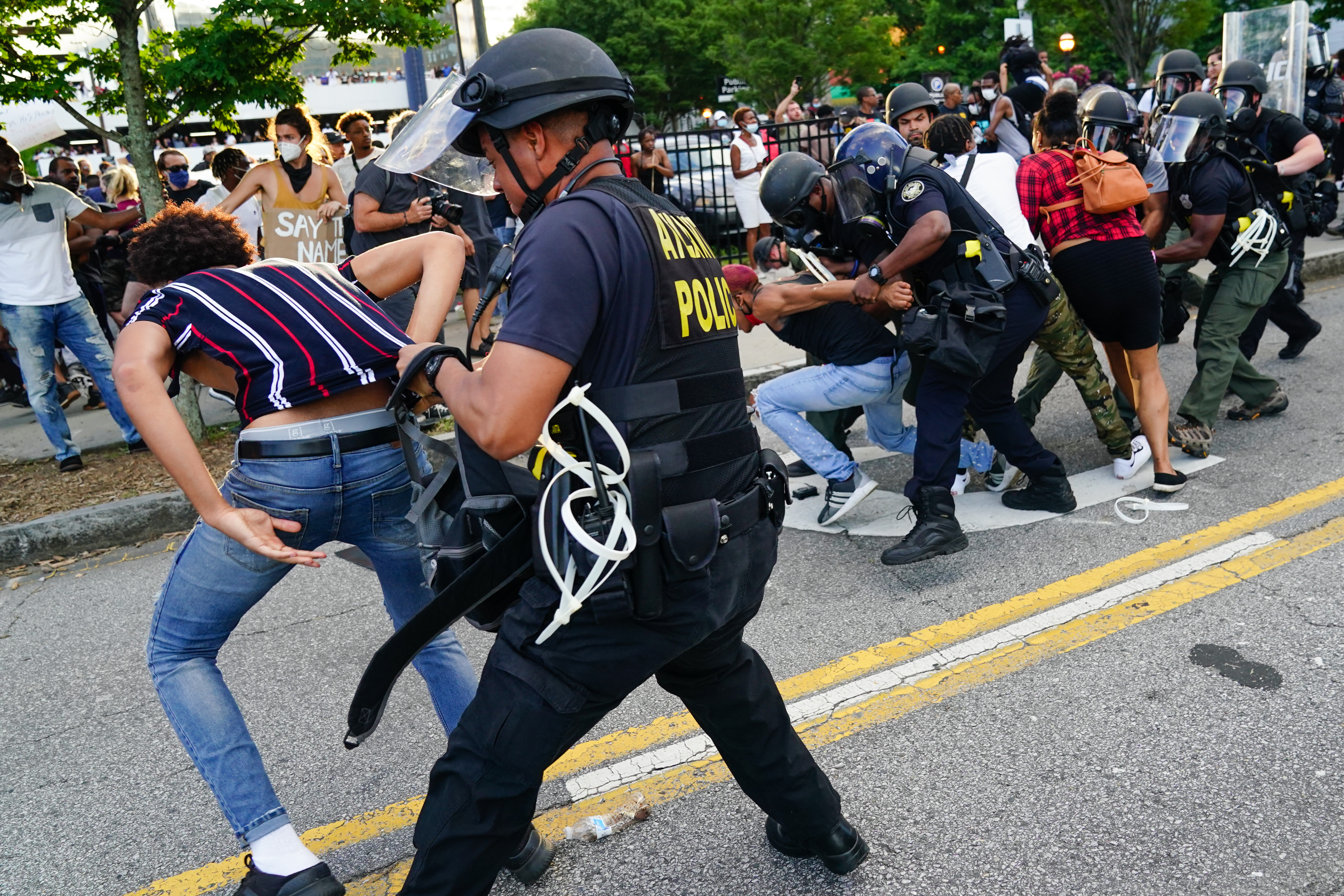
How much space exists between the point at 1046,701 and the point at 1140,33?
23.6 m

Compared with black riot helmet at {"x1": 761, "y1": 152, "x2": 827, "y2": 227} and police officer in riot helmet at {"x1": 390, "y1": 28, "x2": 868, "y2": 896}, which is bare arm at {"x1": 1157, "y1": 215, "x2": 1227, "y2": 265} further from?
police officer in riot helmet at {"x1": 390, "y1": 28, "x2": 868, "y2": 896}

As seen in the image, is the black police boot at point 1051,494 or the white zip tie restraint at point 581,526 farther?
the black police boot at point 1051,494

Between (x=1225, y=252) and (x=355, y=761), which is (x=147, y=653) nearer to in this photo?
(x=355, y=761)

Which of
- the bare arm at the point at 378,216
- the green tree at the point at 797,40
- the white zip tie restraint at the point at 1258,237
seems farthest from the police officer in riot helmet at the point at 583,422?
the green tree at the point at 797,40

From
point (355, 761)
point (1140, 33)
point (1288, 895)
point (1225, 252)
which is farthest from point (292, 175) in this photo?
point (1140, 33)

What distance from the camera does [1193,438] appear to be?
5.26 m

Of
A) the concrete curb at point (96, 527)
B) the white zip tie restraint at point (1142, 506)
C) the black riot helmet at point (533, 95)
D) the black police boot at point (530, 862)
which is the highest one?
the black riot helmet at point (533, 95)

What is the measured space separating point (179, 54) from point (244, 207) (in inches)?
79.6

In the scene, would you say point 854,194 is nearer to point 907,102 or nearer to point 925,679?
point 925,679

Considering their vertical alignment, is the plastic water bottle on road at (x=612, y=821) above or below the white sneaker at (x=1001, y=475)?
above

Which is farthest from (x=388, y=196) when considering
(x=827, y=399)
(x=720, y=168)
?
(x=720, y=168)

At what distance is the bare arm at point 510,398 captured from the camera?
1852mm

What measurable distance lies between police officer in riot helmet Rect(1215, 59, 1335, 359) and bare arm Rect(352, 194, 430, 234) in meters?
4.54

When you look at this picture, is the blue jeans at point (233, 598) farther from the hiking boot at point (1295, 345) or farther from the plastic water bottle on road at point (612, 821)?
the hiking boot at point (1295, 345)
